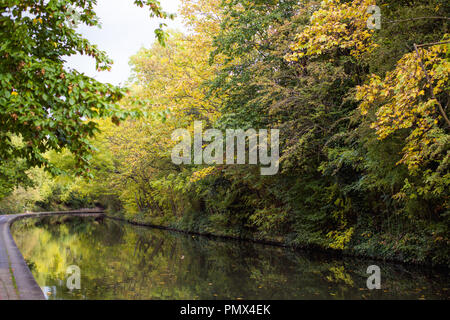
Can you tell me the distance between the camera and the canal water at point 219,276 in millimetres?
8492

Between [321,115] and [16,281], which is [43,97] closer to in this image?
[16,281]

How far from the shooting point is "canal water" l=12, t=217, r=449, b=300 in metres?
8.49

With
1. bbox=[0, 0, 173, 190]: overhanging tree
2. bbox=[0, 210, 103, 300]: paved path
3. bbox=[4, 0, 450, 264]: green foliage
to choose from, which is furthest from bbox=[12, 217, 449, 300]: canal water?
bbox=[0, 0, 173, 190]: overhanging tree

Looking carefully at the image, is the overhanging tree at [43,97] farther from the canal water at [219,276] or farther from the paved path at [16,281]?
the canal water at [219,276]

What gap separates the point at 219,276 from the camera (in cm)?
1096

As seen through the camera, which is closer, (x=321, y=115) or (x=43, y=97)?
(x=43, y=97)

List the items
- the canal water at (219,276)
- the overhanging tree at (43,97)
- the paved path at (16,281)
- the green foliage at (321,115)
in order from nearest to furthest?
the overhanging tree at (43,97), the paved path at (16,281), the green foliage at (321,115), the canal water at (219,276)

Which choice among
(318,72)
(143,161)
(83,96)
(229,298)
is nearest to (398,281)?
(229,298)

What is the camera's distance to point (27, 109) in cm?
568

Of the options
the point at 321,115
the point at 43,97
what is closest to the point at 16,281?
the point at 43,97

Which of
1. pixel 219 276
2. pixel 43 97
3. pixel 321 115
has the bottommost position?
pixel 219 276

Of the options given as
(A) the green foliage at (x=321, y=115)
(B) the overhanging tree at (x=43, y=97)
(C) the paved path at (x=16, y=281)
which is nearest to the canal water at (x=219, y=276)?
(C) the paved path at (x=16, y=281)

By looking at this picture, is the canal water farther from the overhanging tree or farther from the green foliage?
the overhanging tree
